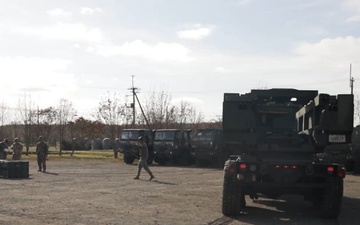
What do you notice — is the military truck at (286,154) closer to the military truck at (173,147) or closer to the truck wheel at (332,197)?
the truck wheel at (332,197)

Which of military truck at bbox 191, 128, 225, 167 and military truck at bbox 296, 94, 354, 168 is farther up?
military truck at bbox 296, 94, 354, 168

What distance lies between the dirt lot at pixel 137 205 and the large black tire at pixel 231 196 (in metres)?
0.23

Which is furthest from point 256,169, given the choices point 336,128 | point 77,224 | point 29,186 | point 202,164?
point 202,164

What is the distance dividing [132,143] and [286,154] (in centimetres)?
2314

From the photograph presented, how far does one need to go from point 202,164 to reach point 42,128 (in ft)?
96.4

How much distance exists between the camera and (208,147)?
3269 cm

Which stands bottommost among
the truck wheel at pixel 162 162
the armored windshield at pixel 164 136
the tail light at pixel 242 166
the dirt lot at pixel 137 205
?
the dirt lot at pixel 137 205

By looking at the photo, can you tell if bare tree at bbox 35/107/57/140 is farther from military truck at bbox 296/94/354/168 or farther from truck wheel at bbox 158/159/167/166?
military truck at bbox 296/94/354/168

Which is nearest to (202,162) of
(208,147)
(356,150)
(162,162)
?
(208,147)

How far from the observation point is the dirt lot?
11719mm

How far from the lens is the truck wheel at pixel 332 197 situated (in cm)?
1177

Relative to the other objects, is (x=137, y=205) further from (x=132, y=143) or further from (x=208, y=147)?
(x=132, y=143)

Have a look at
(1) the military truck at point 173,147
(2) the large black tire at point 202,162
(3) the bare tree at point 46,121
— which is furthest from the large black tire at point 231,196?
(3) the bare tree at point 46,121

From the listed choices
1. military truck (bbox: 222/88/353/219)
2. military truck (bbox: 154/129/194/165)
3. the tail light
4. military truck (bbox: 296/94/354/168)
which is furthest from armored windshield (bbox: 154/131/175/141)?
the tail light
